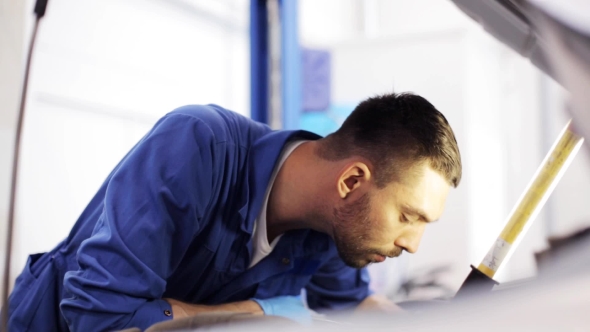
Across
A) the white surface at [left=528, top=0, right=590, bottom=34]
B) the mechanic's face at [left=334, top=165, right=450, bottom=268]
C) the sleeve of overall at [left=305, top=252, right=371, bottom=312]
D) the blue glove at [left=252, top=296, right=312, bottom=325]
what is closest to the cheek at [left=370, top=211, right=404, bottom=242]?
the mechanic's face at [left=334, top=165, right=450, bottom=268]

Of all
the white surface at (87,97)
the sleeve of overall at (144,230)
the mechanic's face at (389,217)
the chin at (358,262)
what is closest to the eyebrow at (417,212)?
the mechanic's face at (389,217)

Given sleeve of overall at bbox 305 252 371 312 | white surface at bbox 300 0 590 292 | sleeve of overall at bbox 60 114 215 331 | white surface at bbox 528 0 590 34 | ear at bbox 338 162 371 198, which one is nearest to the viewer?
white surface at bbox 528 0 590 34

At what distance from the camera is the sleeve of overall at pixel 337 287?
0.97 metres

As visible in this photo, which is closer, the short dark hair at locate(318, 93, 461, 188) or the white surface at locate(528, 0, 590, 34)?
the white surface at locate(528, 0, 590, 34)

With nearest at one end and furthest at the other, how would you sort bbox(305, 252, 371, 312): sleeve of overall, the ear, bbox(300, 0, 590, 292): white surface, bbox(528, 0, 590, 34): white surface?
bbox(528, 0, 590, 34): white surface
bbox(300, 0, 590, 292): white surface
the ear
bbox(305, 252, 371, 312): sleeve of overall

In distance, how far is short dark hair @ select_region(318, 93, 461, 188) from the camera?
643 millimetres

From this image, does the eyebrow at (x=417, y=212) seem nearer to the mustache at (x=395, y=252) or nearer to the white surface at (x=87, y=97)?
the mustache at (x=395, y=252)

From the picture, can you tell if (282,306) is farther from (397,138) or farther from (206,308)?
(397,138)

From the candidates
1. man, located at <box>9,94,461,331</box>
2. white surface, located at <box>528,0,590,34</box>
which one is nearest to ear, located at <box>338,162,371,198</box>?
man, located at <box>9,94,461,331</box>

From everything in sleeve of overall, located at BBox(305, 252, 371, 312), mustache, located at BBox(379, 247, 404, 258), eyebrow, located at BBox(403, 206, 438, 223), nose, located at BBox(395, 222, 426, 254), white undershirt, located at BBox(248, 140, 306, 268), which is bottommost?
sleeve of overall, located at BBox(305, 252, 371, 312)

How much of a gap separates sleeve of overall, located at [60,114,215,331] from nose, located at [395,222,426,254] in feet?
0.79

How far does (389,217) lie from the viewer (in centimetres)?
71

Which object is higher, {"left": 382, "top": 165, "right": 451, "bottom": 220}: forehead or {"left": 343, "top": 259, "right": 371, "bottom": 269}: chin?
{"left": 382, "top": 165, "right": 451, "bottom": 220}: forehead

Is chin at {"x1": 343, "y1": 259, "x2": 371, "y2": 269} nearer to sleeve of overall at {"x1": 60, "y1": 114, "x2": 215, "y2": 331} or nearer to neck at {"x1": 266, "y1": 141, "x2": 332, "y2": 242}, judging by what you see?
neck at {"x1": 266, "y1": 141, "x2": 332, "y2": 242}
